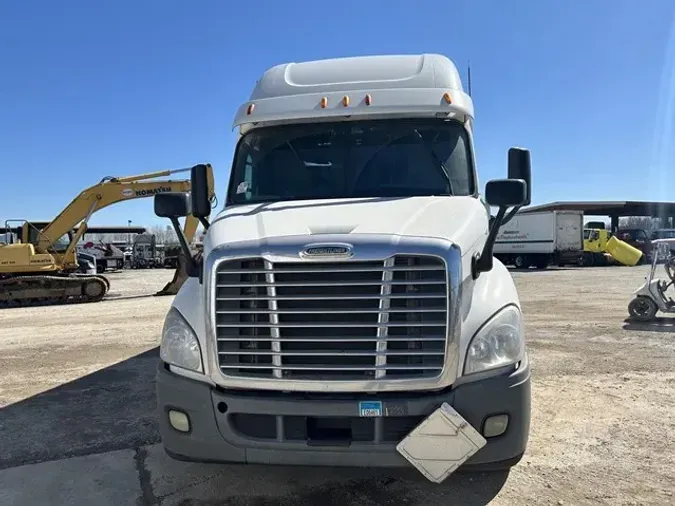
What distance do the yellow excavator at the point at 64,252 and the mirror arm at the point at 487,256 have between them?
14445mm

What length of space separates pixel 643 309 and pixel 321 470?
8716 mm

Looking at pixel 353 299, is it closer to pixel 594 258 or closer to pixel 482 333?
pixel 482 333

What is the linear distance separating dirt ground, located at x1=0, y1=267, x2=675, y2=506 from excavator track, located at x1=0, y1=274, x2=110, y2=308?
8650mm

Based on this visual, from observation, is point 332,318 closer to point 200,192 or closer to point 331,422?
point 331,422

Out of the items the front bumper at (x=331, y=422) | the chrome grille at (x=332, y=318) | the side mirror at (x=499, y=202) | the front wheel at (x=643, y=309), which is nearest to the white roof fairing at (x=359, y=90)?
the side mirror at (x=499, y=202)

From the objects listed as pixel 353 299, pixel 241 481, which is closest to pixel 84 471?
pixel 241 481

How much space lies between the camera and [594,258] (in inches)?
1325

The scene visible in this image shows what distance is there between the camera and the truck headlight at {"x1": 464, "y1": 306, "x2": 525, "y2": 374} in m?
3.14

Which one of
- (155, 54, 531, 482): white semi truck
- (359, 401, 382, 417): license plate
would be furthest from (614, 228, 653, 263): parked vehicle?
(359, 401, 382, 417): license plate

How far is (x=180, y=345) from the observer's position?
11.2 feet

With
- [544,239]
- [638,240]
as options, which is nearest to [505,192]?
[544,239]

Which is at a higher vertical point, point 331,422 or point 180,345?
point 180,345

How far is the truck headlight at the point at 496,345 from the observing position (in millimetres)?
3137

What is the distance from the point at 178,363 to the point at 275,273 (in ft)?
Answer: 2.84
